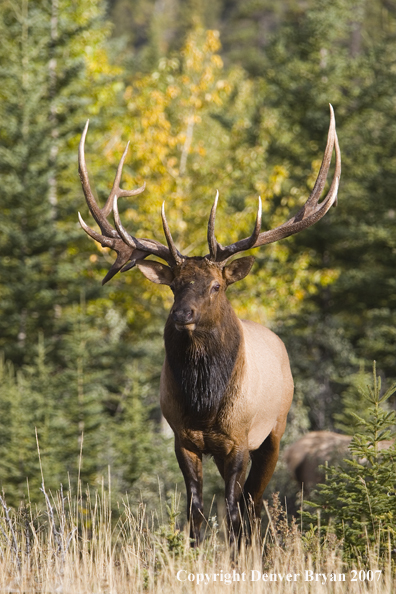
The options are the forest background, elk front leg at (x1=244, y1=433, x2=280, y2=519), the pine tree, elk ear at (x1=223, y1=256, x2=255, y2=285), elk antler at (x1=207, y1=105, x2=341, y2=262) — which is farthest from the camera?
the pine tree

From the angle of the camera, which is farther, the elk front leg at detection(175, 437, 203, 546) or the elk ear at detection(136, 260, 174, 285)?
the elk ear at detection(136, 260, 174, 285)

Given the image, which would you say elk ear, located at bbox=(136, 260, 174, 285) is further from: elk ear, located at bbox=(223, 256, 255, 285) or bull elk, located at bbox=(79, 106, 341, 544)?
elk ear, located at bbox=(223, 256, 255, 285)

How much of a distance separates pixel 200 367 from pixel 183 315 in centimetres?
57

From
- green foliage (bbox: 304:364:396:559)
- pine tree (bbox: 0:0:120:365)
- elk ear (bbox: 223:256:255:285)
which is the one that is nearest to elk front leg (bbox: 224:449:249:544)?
green foliage (bbox: 304:364:396:559)

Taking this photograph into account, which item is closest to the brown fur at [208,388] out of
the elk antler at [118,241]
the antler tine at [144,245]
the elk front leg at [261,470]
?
the antler tine at [144,245]

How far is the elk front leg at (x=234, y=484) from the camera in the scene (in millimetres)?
4750

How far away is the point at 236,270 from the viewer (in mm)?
5195

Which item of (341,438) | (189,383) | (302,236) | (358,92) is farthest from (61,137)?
(189,383)

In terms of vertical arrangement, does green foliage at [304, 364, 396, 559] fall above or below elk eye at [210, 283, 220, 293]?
below

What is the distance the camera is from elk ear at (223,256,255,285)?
16.9 ft

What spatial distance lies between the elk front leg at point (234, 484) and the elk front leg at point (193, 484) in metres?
0.20

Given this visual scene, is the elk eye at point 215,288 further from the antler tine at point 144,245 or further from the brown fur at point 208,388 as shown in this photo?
the antler tine at point 144,245

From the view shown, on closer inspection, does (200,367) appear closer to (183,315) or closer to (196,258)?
(183,315)

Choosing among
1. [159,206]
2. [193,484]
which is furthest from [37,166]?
[193,484]
